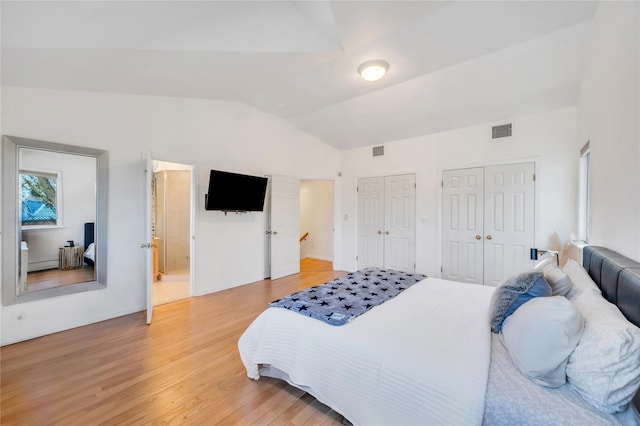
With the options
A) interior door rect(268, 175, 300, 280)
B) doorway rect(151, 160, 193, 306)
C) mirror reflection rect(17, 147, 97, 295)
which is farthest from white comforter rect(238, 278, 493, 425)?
doorway rect(151, 160, 193, 306)

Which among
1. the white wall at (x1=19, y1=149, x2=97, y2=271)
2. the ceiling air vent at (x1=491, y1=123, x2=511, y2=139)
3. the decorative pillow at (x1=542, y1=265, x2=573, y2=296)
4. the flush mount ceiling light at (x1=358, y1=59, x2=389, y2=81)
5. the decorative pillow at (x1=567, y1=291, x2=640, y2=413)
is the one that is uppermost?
the flush mount ceiling light at (x1=358, y1=59, x2=389, y2=81)

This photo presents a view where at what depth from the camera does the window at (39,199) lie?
259cm

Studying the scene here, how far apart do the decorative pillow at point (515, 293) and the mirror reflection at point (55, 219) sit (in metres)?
3.94

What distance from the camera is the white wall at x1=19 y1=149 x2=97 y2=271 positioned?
2.65 meters

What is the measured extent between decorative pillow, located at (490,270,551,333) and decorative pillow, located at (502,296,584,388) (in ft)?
0.88

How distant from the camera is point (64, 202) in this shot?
2.84m

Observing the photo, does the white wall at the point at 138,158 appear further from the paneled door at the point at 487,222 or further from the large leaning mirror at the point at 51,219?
the paneled door at the point at 487,222

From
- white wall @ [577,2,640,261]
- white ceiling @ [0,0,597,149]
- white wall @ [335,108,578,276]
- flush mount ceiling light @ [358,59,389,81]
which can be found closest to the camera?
white wall @ [577,2,640,261]

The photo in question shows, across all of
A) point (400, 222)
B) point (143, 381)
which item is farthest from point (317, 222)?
point (143, 381)

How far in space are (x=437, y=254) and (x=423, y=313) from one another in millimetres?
3027

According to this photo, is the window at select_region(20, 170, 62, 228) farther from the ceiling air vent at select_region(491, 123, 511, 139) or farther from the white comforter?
the ceiling air vent at select_region(491, 123, 511, 139)

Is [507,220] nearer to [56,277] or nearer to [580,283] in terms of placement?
[580,283]

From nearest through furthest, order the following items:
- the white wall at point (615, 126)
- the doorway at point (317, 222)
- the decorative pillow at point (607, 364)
→ the decorative pillow at point (607, 364)
the white wall at point (615, 126)
the doorway at point (317, 222)

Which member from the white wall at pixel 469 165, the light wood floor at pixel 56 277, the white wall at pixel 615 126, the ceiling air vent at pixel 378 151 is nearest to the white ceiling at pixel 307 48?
the white wall at pixel 469 165
